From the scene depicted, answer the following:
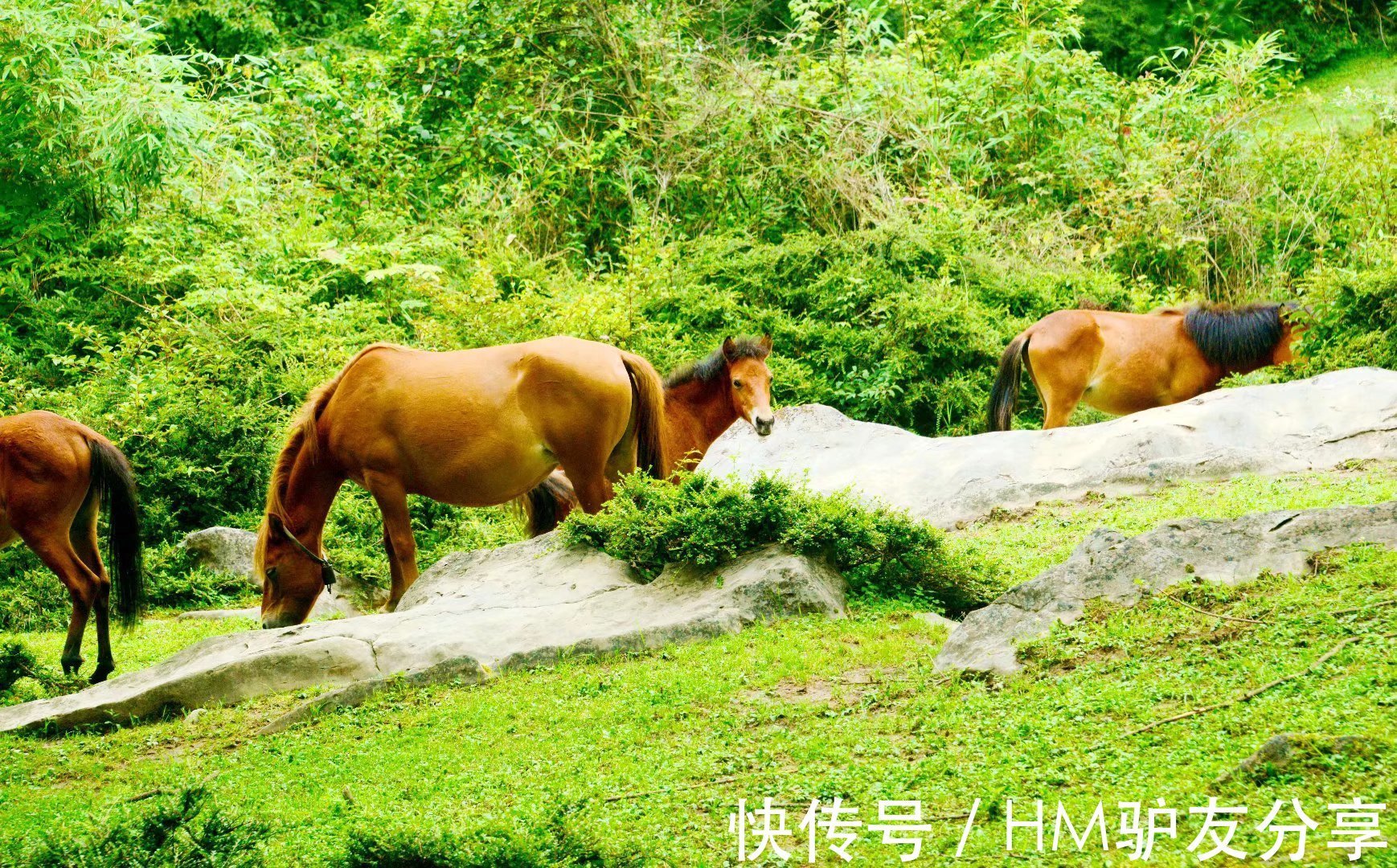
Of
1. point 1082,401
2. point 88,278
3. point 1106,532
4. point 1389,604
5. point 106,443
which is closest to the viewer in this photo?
Answer: point 1389,604

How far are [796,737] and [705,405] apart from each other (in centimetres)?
519

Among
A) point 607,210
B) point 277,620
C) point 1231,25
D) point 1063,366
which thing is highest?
point 1231,25

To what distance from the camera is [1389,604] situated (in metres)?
5.11

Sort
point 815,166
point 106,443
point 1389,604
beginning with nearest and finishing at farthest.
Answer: point 1389,604, point 106,443, point 815,166

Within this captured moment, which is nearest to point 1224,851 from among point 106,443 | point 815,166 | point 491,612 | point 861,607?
point 861,607

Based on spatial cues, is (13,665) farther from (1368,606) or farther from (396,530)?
(1368,606)

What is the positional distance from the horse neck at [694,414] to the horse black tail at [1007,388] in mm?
3400

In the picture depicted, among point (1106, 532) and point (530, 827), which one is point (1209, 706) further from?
point (530, 827)

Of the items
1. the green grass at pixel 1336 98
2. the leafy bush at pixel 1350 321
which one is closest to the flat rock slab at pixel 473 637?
the leafy bush at pixel 1350 321

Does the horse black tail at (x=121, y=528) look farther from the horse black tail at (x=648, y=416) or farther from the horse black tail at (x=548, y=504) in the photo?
the horse black tail at (x=648, y=416)

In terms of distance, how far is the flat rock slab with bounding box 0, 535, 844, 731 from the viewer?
6879mm

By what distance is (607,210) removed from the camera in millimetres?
17750

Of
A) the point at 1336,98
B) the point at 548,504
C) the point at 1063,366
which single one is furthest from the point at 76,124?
the point at 1336,98

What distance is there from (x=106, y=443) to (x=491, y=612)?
310 cm
